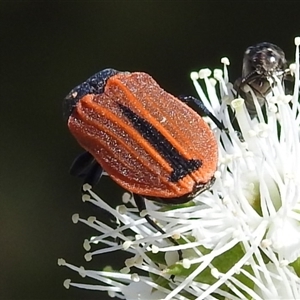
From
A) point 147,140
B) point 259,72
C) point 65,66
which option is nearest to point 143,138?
point 147,140

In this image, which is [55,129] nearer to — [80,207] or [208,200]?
[80,207]

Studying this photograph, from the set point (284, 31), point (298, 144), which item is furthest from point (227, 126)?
point (284, 31)

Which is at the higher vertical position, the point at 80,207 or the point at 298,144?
the point at 298,144

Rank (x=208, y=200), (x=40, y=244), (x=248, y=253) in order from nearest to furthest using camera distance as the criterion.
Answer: (x=248, y=253)
(x=208, y=200)
(x=40, y=244)

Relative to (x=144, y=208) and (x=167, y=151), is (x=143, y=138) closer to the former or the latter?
(x=167, y=151)

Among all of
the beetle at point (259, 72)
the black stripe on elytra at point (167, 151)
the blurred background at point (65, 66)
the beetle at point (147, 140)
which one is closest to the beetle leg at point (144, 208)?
the beetle at point (147, 140)

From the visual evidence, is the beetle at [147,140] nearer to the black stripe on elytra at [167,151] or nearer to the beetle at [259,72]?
the black stripe on elytra at [167,151]

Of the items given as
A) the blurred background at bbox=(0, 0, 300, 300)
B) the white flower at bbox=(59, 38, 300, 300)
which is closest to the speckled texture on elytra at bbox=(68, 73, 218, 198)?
the white flower at bbox=(59, 38, 300, 300)
